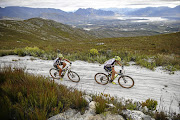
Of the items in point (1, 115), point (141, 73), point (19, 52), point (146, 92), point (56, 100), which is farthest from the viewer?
point (19, 52)

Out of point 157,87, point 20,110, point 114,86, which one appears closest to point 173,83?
point 157,87

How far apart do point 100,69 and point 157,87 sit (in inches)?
178

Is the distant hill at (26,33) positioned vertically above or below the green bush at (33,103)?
above

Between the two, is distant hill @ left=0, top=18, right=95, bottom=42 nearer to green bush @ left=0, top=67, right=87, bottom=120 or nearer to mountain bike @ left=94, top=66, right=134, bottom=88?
mountain bike @ left=94, top=66, right=134, bottom=88

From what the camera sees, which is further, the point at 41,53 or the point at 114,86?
the point at 41,53

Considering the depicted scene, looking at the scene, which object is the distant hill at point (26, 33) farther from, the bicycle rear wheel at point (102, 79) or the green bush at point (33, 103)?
the green bush at point (33, 103)

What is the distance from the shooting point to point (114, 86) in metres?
7.29

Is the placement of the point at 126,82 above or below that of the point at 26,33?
below

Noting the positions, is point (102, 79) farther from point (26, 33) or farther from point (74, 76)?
point (26, 33)

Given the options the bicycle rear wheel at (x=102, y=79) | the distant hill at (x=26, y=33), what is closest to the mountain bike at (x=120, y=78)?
the bicycle rear wheel at (x=102, y=79)

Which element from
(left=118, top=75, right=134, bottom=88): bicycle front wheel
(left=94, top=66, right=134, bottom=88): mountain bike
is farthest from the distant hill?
(left=118, top=75, right=134, bottom=88): bicycle front wheel

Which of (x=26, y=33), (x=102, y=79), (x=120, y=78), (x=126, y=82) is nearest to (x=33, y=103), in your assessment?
(x=102, y=79)

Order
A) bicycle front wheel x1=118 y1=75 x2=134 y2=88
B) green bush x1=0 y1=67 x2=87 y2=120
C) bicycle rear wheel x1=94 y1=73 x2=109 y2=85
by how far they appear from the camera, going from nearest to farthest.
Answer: green bush x1=0 y1=67 x2=87 y2=120, bicycle front wheel x1=118 y1=75 x2=134 y2=88, bicycle rear wheel x1=94 y1=73 x2=109 y2=85

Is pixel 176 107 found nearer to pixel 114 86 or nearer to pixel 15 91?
pixel 114 86
